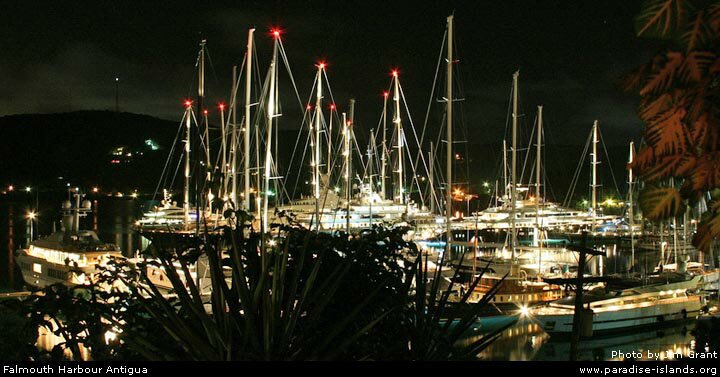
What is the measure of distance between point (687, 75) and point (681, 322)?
953 inches

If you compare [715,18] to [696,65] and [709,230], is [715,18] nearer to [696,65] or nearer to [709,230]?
[696,65]

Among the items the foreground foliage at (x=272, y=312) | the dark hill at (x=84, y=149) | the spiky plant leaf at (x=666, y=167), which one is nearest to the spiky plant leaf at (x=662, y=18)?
the spiky plant leaf at (x=666, y=167)

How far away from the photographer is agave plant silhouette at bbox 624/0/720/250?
1758 mm

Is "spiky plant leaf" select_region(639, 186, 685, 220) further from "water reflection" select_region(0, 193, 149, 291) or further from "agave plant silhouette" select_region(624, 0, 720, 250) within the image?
"water reflection" select_region(0, 193, 149, 291)

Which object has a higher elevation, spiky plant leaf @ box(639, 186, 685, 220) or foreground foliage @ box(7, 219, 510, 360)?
spiky plant leaf @ box(639, 186, 685, 220)

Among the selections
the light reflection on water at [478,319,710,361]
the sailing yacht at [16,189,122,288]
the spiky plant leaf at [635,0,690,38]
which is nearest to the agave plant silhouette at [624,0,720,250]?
the spiky plant leaf at [635,0,690,38]

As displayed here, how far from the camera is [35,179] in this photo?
93.0 meters

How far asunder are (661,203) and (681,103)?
298 mm

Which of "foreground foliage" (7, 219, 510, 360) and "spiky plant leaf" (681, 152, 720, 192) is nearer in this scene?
"spiky plant leaf" (681, 152, 720, 192)

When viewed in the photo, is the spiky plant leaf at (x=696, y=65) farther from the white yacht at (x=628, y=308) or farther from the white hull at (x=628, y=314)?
the white hull at (x=628, y=314)

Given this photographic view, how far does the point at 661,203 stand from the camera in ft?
6.10

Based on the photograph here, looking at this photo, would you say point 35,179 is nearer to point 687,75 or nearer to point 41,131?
point 41,131

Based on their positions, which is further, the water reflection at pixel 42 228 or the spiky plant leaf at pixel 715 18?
the water reflection at pixel 42 228

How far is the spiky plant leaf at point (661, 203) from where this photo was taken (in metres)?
1.86
